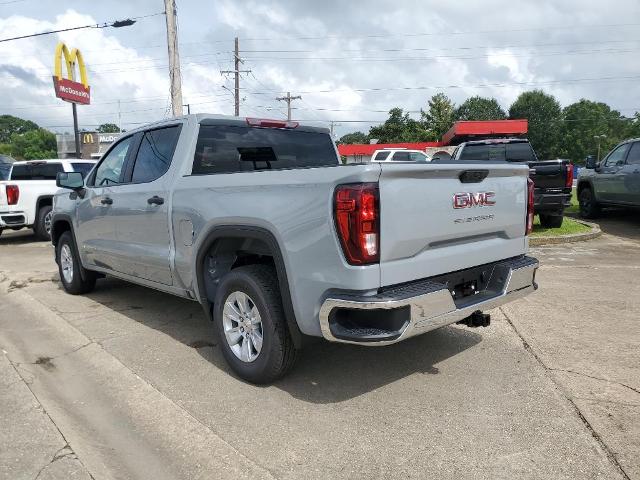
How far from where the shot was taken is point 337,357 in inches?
165

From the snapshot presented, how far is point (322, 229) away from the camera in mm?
2975

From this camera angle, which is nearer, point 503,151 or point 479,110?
point 503,151

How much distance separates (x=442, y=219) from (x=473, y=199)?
0.37 metres

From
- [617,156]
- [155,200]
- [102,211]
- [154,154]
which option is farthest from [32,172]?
[617,156]

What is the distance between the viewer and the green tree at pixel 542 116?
9462 centimetres

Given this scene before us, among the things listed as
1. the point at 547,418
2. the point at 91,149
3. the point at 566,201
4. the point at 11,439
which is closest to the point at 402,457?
the point at 547,418

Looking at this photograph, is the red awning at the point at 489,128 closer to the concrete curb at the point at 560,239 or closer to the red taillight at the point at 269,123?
the concrete curb at the point at 560,239

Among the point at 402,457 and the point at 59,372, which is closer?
the point at 402,457

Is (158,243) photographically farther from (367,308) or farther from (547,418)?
(547,418)

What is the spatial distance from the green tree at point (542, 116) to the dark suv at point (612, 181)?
88.3 meters

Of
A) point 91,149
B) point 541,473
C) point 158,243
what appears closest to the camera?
point 541,473

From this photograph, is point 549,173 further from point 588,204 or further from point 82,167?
point 82,167

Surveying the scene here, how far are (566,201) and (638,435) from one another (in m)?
7.56

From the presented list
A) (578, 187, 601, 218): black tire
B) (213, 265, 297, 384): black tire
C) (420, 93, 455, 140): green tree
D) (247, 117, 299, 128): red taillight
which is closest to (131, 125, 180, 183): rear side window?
(247, 117, 299, 128): red taillight
